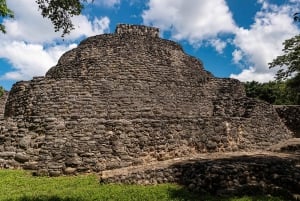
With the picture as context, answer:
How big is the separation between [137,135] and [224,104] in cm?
653

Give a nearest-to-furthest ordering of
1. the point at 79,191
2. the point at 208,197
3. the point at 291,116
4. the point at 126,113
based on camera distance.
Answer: the point at 208,197 < the point at 79,191 < the point at 126,113 < the point at 291,116

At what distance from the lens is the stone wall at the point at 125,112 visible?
10.5 metres

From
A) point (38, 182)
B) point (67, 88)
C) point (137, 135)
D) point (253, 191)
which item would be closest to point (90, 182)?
point (38, 182)

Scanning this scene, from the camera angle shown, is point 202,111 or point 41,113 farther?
point 202,111

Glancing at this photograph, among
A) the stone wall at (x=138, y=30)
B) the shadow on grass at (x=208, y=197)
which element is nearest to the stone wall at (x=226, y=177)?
the shadow on grass at (x=208, y=197)

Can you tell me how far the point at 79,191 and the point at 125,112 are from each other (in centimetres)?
602

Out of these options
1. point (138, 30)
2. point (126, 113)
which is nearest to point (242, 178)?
point (126, 113)

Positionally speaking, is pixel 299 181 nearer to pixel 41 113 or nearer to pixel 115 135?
pixel 115 135

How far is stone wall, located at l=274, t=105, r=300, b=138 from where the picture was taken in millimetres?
21125

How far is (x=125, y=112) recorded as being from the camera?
13992mm

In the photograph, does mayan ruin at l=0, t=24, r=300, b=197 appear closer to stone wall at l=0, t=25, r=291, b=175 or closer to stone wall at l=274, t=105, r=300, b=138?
stone wall at l=0, t=25, r=291, b=175

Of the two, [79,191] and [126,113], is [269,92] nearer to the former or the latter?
[126,113]

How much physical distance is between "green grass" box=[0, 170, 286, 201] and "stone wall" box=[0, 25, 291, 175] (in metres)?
0.79

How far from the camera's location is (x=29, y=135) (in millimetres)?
10945
